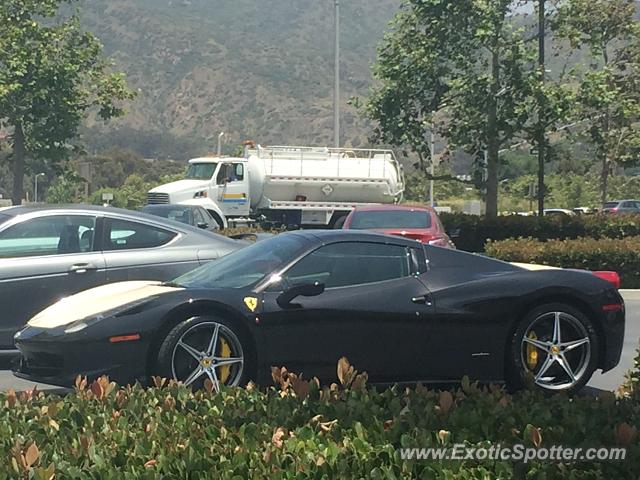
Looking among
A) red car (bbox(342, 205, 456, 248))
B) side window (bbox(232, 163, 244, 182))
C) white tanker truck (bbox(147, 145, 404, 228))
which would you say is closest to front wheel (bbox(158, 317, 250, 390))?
red car (bbox(342, 205, 456, 248))

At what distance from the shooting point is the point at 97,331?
646cm

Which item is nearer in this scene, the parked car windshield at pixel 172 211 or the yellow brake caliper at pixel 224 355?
the yellow brake caliper at pixel 224 355

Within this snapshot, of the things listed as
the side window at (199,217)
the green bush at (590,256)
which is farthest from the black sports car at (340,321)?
the side window at (199,217)

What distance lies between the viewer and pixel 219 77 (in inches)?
→ 5344

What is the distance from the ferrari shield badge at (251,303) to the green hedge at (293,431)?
2189mm

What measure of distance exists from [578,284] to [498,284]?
0.64 meters

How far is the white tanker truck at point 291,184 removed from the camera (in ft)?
93.5

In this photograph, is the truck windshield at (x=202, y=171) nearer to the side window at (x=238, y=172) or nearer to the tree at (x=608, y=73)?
the side window at (x=238, y=172)

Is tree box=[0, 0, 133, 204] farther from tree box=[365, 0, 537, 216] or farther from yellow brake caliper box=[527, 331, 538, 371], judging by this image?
yellow brake caliper box=[527, 331, 538, 371]

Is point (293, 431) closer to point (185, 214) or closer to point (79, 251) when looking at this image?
point (79, 251)

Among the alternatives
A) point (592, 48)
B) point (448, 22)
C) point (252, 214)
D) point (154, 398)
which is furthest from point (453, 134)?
point (154, 398)

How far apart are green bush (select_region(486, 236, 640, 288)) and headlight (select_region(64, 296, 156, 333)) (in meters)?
11.2

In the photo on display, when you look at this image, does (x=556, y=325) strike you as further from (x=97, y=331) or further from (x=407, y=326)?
(x=97, y=331)

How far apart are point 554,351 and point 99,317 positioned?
3.32 m
